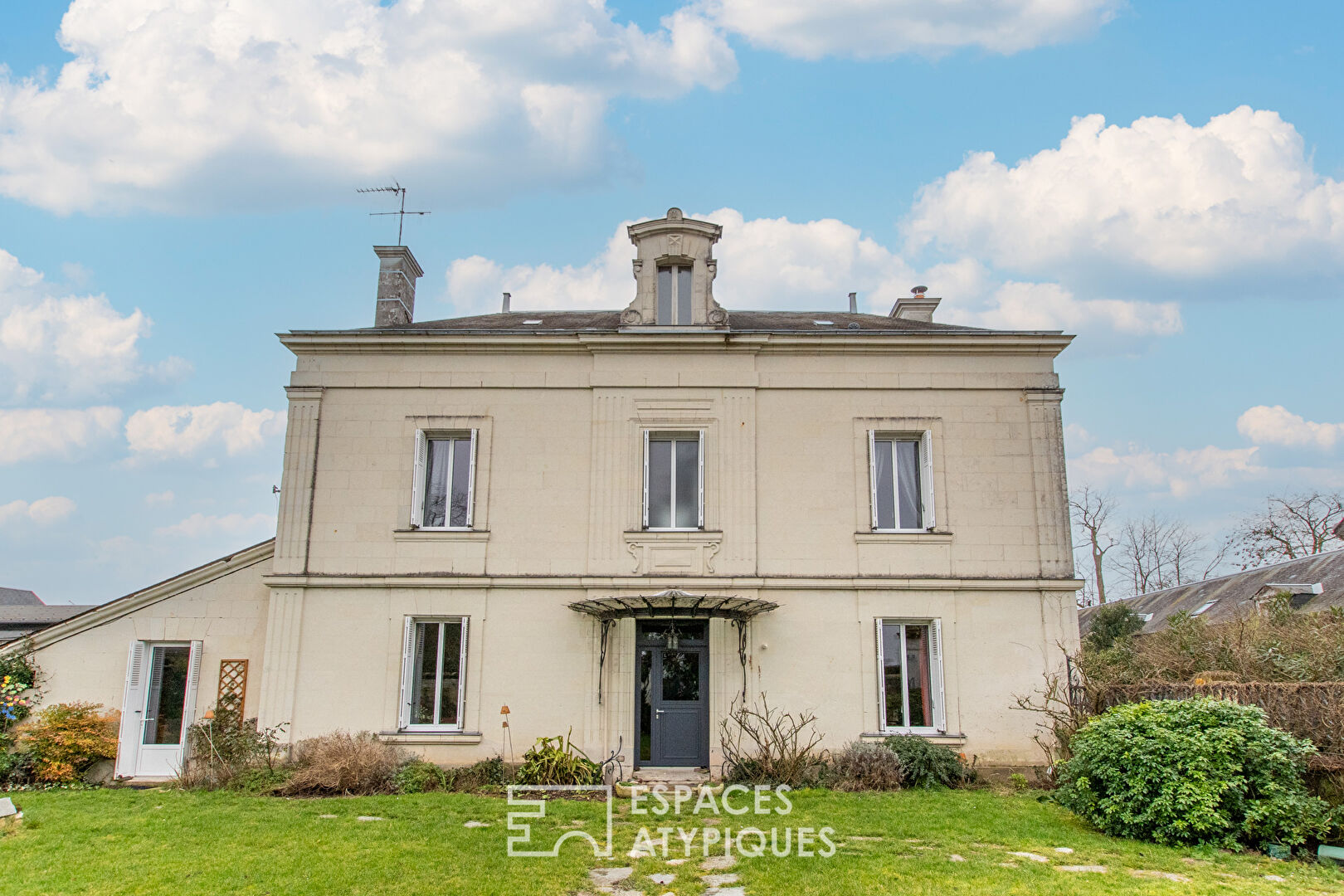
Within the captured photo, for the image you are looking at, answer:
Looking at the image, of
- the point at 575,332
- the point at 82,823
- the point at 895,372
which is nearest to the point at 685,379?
the point at 575,332

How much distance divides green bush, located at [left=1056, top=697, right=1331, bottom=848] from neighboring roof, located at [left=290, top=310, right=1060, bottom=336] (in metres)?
7.21

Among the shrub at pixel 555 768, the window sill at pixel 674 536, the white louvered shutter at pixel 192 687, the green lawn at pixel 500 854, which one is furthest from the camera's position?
the window sill at pixel 674 536

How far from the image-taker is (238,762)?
13.3 m

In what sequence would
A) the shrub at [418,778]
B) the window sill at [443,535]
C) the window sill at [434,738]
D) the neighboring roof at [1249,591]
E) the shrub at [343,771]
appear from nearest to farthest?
the shrub at [343,771], the shrub at [418,778], the window sill at [434,738], the window sill at [443,535], the neighboring roof at [1249,591]

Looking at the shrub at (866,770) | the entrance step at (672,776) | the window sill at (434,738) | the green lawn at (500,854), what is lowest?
the green lawn at (500,854)

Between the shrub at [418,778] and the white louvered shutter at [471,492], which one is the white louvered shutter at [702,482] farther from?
the shrub at [418,778]

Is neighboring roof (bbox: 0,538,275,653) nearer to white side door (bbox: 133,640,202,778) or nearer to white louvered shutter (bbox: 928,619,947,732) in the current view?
white side door (bbox: 133,640,202,778)

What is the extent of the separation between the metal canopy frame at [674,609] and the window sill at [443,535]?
1884 millimetres

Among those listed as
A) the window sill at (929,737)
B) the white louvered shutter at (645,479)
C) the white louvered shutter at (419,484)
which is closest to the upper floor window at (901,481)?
the window sill at (929,737)

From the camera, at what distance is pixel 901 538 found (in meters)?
14.4

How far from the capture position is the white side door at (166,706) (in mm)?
13922

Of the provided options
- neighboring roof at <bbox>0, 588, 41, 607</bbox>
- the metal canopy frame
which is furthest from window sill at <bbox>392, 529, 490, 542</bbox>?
neighboring roof at <bbox>0, 588, 41, 607</bbox>

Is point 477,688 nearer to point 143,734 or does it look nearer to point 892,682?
point 143,734

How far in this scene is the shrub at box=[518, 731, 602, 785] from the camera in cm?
1284
